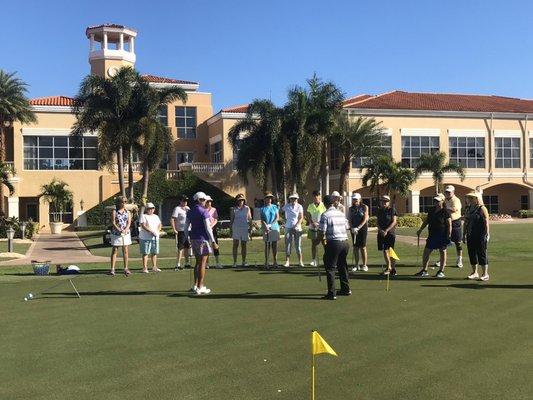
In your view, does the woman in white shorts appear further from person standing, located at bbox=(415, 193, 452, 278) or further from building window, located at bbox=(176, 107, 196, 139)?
building window, located at bbox=(176, 107, 196, 139)

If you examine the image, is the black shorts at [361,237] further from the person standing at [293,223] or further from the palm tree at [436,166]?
Answer: the palm tree at [436,166]

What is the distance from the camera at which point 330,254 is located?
9531 millimetres

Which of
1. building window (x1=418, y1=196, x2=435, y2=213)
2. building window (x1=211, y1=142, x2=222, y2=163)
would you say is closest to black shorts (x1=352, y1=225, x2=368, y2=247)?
building window (x1=211, y1=142, x2=222, y2=163)

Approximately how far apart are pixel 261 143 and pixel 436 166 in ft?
50.2

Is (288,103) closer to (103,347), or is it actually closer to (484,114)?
(484,114)

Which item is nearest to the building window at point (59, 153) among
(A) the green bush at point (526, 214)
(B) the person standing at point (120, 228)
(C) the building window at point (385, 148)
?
(C) the building window at point (385, 148)

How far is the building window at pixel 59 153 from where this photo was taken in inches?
1713

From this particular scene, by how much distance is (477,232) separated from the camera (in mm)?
11180

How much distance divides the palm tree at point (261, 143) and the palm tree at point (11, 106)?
14220 mm

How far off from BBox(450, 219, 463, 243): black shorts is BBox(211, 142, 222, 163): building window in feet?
113

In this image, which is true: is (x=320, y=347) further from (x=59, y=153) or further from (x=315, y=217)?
(x=59, y=153)

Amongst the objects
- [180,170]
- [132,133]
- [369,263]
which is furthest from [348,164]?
[369,263]

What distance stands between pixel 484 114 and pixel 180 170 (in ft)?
84.5

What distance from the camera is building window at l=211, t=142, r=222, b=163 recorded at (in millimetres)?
46656
